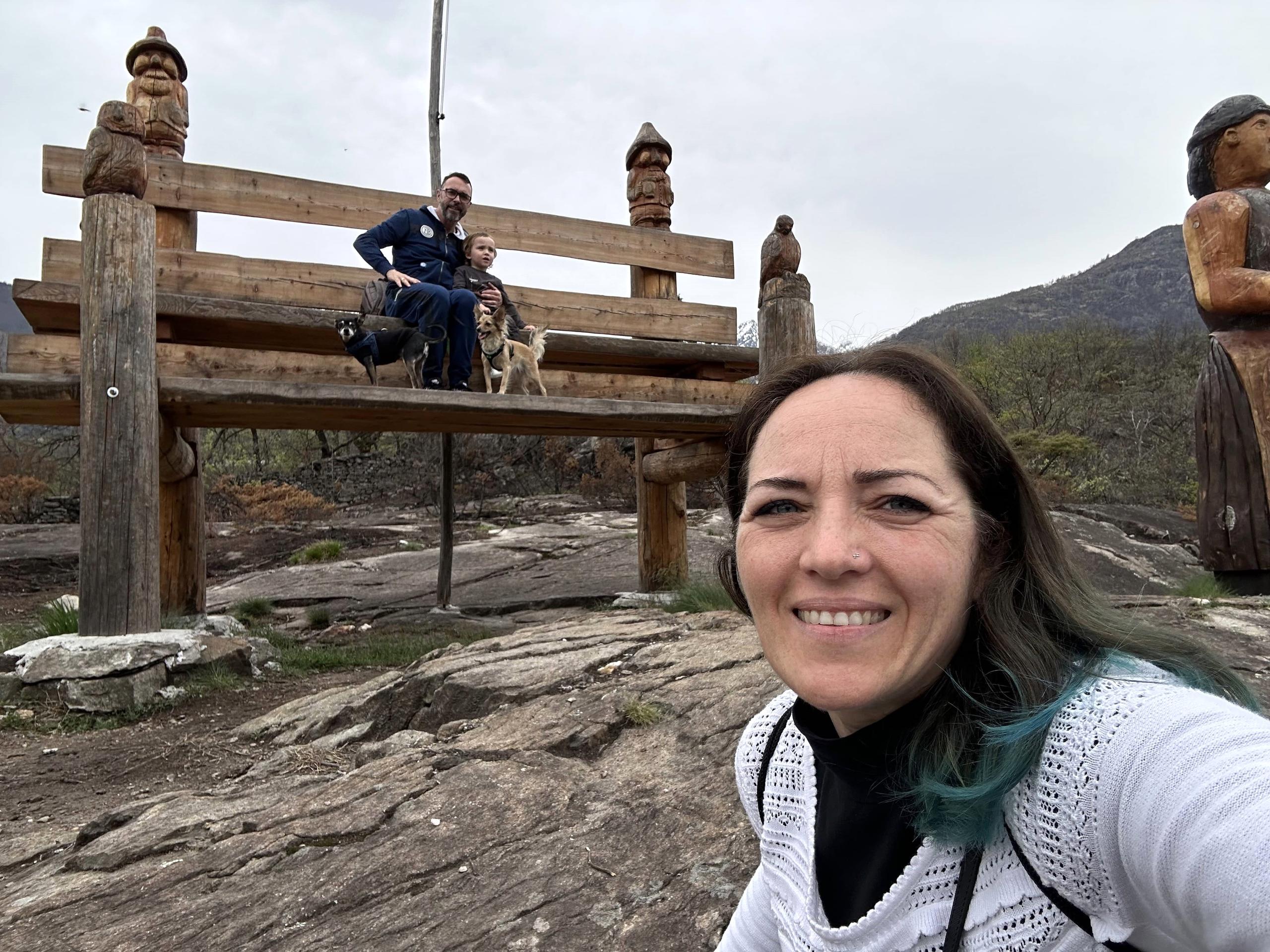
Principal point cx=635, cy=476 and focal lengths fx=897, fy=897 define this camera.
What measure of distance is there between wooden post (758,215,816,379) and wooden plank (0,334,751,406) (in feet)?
1.42

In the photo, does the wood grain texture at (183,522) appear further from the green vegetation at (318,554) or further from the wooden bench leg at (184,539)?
the green vegetation at (318,554)

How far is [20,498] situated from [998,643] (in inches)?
750

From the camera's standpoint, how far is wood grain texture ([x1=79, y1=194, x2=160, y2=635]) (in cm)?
523

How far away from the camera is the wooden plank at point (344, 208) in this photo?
6688mm

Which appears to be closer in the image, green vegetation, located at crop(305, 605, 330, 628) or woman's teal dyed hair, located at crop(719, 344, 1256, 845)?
woman's teal dyed hair, located at crop(719, 344, 1256, 845)

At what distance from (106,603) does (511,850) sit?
12.2 ft

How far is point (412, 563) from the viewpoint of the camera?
11.4 meters

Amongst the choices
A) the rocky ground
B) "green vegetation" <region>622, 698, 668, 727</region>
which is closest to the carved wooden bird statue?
the rocky ground

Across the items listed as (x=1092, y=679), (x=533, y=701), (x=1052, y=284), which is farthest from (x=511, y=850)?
(x=1052, y=284)

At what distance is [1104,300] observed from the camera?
200ft

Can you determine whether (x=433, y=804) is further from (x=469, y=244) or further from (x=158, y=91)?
(x=158, y=91)

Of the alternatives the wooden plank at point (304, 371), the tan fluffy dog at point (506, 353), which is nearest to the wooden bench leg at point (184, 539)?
the wooden plank at point (304, 371)

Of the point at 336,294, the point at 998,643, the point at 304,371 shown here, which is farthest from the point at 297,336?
the point at 998,643

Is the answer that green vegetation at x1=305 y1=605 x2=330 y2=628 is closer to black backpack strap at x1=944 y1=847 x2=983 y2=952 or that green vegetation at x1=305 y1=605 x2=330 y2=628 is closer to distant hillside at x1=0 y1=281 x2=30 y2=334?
black backpack strap at x1=944 y1=847 x2=983 y2=952
